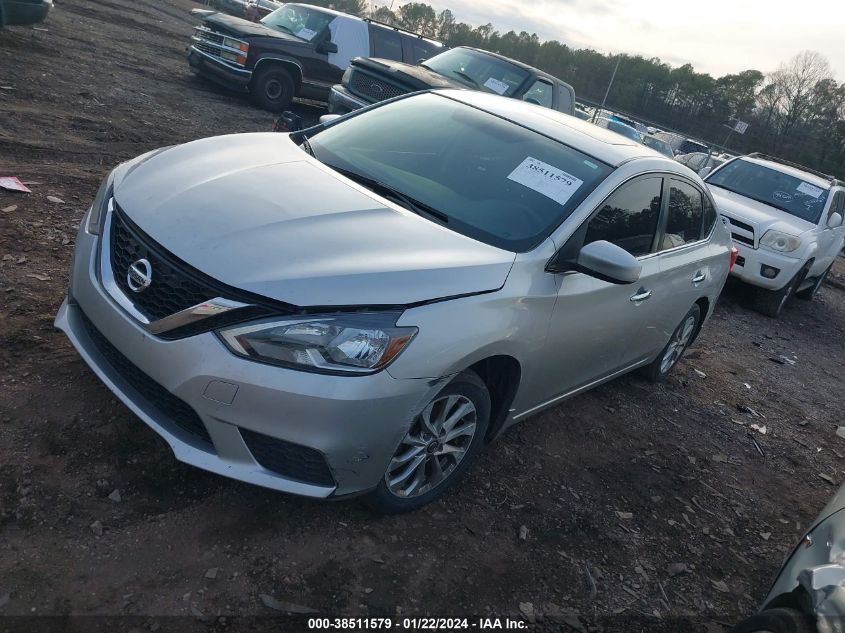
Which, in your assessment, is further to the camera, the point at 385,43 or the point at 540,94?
the point at 385,43

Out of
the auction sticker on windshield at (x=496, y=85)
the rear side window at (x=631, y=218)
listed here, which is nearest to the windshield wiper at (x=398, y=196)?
the rear side window at (x=631, y=218)

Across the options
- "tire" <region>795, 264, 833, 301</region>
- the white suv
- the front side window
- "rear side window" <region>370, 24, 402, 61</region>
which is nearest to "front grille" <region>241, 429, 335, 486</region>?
the white suv

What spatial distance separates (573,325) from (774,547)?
1.91 m

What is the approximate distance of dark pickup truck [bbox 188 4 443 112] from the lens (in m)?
11.2

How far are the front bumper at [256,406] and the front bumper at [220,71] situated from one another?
9.42 metres

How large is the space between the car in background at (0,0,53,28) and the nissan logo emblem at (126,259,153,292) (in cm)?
997

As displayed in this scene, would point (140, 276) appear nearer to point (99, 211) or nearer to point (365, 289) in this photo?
point (99, 211)

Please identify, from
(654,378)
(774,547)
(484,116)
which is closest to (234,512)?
(484,116)

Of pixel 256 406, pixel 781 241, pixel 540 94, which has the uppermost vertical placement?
pixel 540 94

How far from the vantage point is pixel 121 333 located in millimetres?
2672

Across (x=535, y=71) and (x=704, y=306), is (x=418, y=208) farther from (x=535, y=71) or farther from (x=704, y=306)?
(x=535, y=71)

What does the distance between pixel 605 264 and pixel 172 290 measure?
1906 mm

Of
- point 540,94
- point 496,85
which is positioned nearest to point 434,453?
point 496,85

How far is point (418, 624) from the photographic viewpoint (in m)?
2.63
